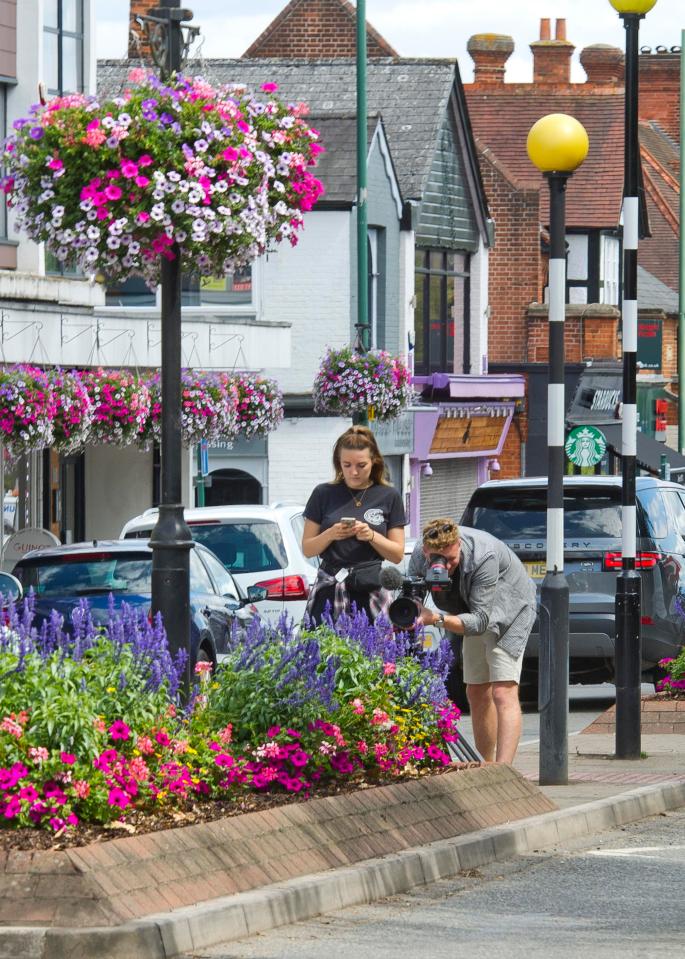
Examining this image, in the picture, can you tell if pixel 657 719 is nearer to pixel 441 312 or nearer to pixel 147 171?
pixel 147 171

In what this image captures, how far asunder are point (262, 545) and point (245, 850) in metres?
10.4

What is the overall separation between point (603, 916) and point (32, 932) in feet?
7.88

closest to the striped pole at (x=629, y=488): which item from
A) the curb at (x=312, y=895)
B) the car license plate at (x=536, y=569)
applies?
the curb at (x=312, y=895)

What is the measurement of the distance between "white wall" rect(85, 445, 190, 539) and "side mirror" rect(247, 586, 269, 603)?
1505 centimetres

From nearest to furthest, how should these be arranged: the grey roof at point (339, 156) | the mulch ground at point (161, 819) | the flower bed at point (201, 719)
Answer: the mulch ground at point (161, 819) → the flower bed at point (201, 719) → the grey roof at point (339, 156)

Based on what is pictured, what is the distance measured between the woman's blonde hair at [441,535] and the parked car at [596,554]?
5.76 m

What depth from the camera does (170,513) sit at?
373 inches

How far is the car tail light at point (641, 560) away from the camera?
16.5 m

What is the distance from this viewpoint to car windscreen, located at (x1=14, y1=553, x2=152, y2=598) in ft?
49.6

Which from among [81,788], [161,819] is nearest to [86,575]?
[161,819]

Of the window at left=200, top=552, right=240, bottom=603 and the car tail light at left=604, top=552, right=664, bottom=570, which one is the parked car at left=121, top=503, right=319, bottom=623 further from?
the car tail light at left=604, top=552, right=664, bottom=570

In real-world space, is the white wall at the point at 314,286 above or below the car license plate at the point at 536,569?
above

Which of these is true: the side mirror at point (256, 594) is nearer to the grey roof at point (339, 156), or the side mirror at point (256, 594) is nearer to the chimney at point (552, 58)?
the grey roof at point (339, 156)

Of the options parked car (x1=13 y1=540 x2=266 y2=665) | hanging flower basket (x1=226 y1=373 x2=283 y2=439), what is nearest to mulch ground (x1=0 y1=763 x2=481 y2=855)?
parked car (x1=13 y1=540 x2=266 y2=665)
